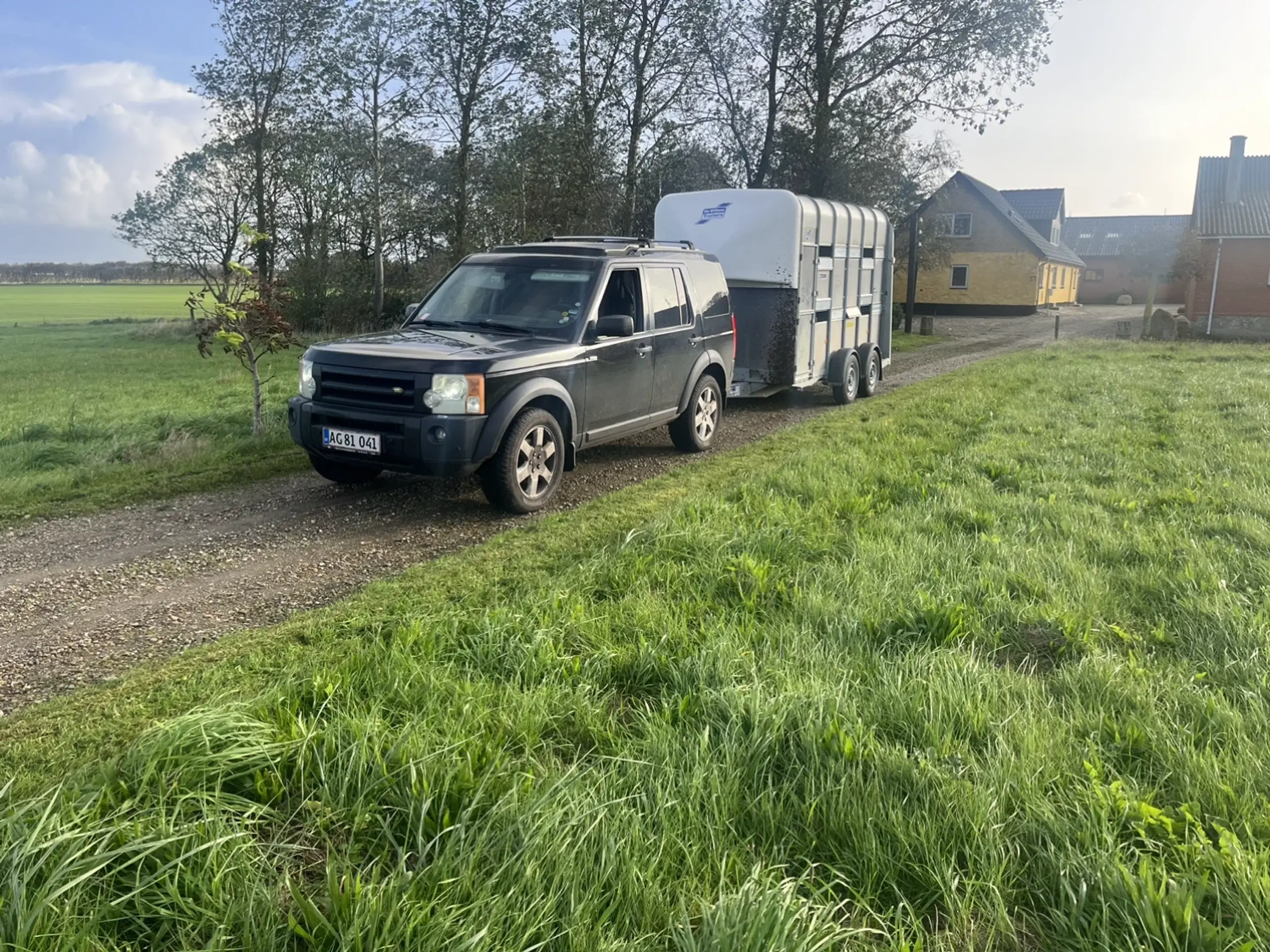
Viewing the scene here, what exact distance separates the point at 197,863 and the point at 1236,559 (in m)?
5.37

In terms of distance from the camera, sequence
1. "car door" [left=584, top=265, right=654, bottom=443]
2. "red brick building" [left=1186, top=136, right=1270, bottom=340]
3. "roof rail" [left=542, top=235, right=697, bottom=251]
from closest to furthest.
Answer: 1. "car door" [left=584, top=265, right=654, bottom=443]
2. "roof rail" [left=542, top=235, right=697, bottom=251]
3. "red brick building" [left=1186, top=136, right=1270, bottom=340]

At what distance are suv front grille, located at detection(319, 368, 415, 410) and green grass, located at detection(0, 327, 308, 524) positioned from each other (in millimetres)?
1669

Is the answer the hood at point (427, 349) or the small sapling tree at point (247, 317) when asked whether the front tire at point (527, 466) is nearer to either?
the hood at point (427, 349)

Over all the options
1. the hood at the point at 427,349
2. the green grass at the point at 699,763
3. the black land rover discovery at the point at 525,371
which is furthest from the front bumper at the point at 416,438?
the green grass at the point at 699,763

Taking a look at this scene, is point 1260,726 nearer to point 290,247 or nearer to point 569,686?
point 569,686

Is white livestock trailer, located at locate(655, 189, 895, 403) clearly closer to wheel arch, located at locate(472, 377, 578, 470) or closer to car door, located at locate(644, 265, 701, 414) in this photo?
car door, located at locate(644, 265, 701, 414)

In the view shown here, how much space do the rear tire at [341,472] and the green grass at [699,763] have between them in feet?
7.86

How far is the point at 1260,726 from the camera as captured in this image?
310 centimetres

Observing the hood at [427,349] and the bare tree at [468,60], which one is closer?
the hood at [427,349]

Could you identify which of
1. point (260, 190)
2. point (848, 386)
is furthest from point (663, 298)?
point (260, 190)

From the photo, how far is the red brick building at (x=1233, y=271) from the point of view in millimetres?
35938

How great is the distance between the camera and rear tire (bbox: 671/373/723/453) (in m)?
9.76

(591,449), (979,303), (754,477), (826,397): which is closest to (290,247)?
(826,397)

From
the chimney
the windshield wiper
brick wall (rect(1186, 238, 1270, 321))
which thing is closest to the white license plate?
the windshield wiper
